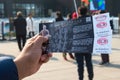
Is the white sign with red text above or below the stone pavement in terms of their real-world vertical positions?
above

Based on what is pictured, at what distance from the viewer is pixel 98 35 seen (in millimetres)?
6188

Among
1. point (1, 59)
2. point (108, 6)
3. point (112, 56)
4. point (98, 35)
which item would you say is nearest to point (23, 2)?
point (108, 6)

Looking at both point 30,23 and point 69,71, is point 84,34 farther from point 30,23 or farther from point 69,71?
point 30,23

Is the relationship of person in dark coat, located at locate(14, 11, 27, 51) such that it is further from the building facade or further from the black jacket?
the building facade

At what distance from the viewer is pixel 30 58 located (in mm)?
1699

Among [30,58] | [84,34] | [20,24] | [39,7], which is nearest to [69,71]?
[84,34]

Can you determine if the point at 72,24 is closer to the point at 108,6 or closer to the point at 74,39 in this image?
the point at 74,39

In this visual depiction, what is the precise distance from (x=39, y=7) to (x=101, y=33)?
4419cm

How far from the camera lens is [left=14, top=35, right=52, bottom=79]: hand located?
165cm

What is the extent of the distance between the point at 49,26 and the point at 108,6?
48.4 metres

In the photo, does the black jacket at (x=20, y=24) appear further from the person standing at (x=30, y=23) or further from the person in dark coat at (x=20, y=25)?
the person standing at (x=30, y=23)

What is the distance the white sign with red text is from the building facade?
135ft

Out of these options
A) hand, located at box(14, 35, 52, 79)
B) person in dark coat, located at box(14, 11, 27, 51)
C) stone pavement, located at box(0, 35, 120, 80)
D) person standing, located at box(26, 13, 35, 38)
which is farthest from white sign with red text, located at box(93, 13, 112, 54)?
person standing, located at box(26, 13, 35, 38)

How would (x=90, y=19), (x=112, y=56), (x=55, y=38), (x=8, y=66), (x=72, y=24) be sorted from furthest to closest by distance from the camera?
(x=112, y=56) → (x=90, y=19) → (x=72, y=24) → (x=55, y=38) → (x=8, y=66)
